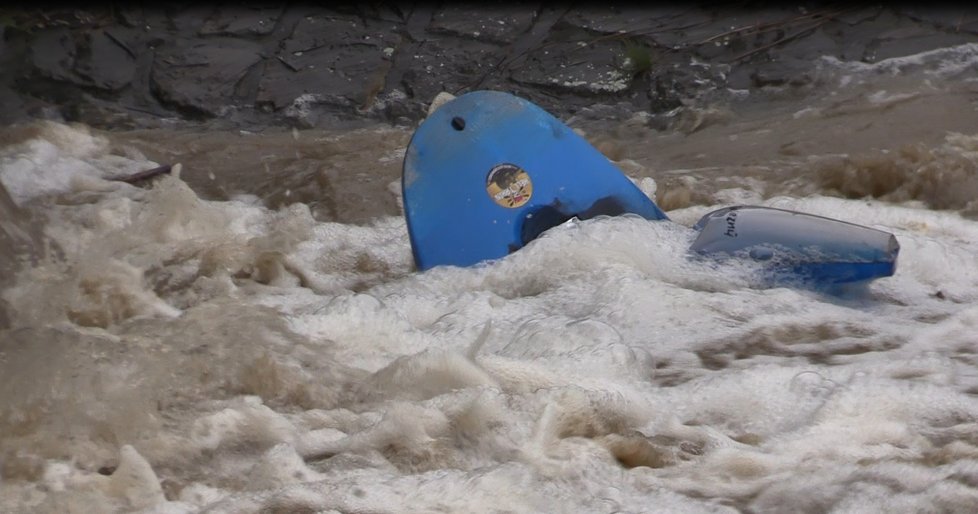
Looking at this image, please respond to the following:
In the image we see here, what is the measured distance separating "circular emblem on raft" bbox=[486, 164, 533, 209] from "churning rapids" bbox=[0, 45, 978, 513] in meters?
0.15

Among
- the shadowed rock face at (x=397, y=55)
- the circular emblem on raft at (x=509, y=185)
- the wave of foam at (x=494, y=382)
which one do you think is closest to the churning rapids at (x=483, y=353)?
the wave of foam at (x=494, y=382)

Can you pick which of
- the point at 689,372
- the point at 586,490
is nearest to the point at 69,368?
the point at 586,490

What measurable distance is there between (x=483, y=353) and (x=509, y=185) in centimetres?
83

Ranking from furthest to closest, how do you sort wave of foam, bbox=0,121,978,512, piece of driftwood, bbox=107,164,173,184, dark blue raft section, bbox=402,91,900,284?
piece of driftwood, bbox=107,164,173,184 → dark blue raft section, bbox=402,91,900,284 → wave of foam, bbox=0,121,978,512

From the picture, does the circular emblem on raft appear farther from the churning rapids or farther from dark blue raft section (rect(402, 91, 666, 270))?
the churning rapids

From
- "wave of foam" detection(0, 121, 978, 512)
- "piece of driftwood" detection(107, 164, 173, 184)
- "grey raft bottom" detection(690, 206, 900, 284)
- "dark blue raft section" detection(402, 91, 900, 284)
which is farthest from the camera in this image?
"piece of driftwood" detection(107, 164, 173, 184)

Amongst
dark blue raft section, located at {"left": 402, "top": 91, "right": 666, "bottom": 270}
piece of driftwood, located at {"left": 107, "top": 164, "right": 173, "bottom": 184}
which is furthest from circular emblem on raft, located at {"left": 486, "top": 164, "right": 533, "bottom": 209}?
piece of driftwood, located at {"left": 107, "top": 164, "right": 173, "bottom": 184}

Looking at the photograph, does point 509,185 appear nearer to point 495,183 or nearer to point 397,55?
point 495,183

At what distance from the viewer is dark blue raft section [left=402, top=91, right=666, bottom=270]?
300 centimetres

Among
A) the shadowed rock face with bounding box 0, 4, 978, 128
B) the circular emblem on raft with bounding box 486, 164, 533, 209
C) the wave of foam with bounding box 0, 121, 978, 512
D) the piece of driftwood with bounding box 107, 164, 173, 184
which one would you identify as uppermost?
the shadowed rock face with bounding box 0, 4, 978, 128

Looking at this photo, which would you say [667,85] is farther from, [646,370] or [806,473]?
[806,473]

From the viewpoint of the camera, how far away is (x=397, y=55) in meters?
5.02

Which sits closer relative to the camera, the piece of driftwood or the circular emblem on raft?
the circular emblem on raft

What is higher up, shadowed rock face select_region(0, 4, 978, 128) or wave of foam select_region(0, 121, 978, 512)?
shadowed rock face select_region(0, 4, 978, 128)
